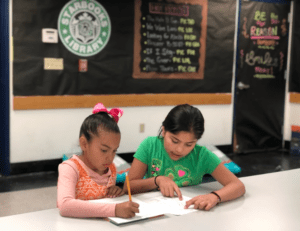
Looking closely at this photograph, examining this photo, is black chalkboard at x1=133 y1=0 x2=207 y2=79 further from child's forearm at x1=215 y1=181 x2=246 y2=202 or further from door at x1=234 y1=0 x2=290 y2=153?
child's forearm at x1=215 y1=181 x2=246 y2=202

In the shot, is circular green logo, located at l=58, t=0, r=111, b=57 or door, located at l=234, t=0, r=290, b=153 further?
door, located at l=234, t=0, r=290, b=153

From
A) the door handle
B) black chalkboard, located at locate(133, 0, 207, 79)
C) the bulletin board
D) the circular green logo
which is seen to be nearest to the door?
the door handle

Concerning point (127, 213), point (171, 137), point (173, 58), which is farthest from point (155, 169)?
point (173, 58)

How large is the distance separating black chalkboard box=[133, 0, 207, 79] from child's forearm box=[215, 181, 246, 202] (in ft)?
9.70

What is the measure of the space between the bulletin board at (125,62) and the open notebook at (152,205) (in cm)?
266

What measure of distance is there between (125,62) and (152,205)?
3.08 m

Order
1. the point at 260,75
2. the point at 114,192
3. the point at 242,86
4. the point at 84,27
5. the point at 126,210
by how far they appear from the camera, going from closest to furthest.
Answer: the point at 126,210 < the point at 114,192 < the point at 84,27 < the point at 242,86 < the point at 260,75

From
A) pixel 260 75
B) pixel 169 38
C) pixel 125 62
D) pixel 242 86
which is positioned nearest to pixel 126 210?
pixel 125 62

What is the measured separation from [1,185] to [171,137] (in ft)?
8.05

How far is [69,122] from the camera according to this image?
414 centimetres

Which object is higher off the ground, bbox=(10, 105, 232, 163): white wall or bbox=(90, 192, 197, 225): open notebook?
bbox=(90, 192, 197, 225): open notebook

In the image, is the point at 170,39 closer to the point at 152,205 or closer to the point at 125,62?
the point at 125,62

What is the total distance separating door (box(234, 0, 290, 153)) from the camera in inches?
203

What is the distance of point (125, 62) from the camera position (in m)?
4.37
